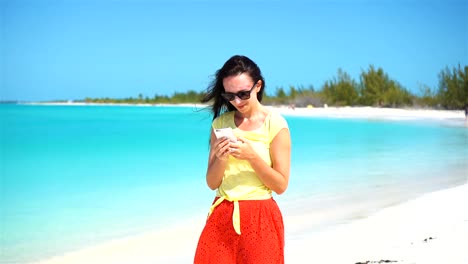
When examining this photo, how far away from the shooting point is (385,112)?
34781 millimetres

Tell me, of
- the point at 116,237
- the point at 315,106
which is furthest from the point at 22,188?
the point at 315,106

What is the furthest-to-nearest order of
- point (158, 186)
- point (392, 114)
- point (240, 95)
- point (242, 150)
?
point (392, 114)
point (158, 186)
point (240, 95)
point (242, 150)

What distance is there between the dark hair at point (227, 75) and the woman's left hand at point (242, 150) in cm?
24

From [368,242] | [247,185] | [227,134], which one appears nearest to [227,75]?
[227,134]

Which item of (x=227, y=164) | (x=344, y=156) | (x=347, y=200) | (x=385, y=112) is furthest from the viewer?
(x=385, y=112)

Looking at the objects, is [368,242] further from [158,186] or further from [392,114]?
[392,114]

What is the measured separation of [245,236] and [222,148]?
1.01 feet

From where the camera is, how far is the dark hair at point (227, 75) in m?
1.93

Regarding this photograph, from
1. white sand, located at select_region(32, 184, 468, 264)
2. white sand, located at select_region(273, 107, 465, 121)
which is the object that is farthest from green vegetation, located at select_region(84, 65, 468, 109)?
white sand, located at select_region(32, 184, 468, 264)

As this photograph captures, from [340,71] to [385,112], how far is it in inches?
325

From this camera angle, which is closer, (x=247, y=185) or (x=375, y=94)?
(x=247, y=185)

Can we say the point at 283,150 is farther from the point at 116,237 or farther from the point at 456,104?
the point at 456,104

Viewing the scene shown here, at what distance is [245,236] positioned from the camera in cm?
192

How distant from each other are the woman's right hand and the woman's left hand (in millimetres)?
13
